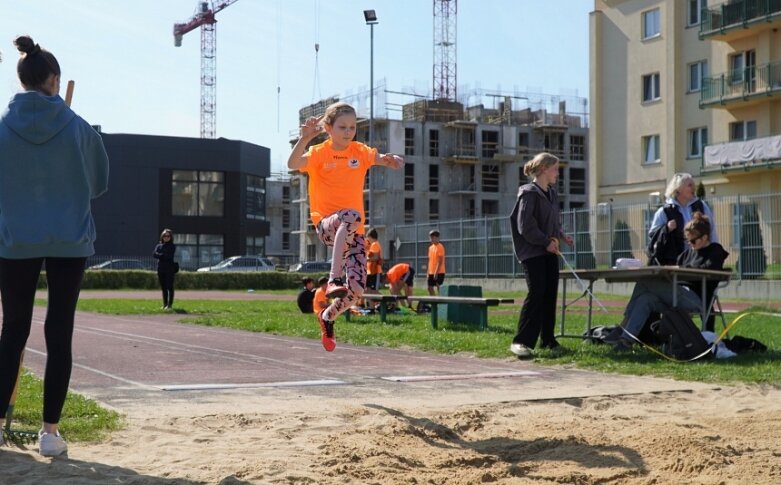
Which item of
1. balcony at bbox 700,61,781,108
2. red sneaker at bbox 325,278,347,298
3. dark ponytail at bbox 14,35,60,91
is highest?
balcony at bbox 700,61,781,108

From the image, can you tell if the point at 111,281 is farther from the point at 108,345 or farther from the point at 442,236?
the point at 108,345

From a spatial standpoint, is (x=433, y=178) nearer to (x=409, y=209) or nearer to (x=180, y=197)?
(x=409, y=209)

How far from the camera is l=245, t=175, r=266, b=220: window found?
78.6 meters

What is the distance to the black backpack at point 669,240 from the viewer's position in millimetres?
11703

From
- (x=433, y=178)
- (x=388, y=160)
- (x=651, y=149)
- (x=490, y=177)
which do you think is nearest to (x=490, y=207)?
(x=490, y=177)

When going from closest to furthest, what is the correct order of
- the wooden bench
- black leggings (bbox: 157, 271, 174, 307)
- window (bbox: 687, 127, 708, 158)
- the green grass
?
the green grass
the wooden bench
black leggings (bbox: 157, 271, 174, 307)
window (bbox: 687, 127, 708, 158)

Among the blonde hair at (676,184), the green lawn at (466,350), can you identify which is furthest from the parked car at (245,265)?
the blonde hair at (676,184)

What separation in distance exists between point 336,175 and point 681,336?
4.55 m

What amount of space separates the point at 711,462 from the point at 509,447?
3.57 feet

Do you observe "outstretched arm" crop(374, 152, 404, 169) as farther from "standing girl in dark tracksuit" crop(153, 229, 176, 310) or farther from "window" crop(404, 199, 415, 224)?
"window" crop(404, 199, 415, 224)

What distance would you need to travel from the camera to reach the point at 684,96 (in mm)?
48125

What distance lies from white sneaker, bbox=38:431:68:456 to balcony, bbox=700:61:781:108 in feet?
140

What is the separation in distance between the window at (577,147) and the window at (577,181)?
141 cm

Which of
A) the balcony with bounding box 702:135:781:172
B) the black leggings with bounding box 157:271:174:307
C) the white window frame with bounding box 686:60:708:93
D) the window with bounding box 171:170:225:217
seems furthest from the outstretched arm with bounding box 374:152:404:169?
the window with bounding box 171:170:225:217
